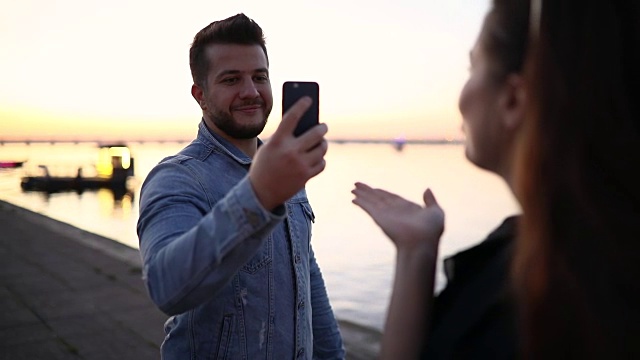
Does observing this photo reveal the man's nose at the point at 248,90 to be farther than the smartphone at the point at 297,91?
Yes

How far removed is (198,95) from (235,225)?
42.9 inches

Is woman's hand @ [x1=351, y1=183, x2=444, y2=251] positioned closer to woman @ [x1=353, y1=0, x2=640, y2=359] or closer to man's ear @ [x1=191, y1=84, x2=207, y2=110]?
woman @ [x1=353, y1=0, x2=640, y2=359]

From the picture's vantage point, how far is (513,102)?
1050 mm

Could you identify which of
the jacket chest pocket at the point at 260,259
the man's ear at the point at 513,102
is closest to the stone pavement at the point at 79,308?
the jacket chest pocket at the point at 260,259

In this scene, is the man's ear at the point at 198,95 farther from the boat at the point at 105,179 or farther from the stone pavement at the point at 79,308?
the boat at the point at 105,179

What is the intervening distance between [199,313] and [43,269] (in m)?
7.48

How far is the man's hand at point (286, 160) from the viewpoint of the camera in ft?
3.65

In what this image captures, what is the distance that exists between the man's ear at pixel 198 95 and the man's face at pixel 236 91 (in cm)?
3

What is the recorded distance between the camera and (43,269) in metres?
8.09

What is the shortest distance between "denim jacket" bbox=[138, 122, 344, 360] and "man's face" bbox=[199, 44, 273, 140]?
8cm

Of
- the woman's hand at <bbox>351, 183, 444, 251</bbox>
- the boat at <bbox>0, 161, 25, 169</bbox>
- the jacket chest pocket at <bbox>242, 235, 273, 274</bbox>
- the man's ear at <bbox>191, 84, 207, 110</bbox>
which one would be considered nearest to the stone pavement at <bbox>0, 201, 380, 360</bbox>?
the jacket chest pocket at <bbox>242, 235, 273, 274</bbox>

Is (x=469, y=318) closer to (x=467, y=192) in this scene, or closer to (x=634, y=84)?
(x=634, y=84)

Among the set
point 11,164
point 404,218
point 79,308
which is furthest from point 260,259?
point 11,164

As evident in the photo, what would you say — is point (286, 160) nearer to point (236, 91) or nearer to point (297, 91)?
point (297, 91)
